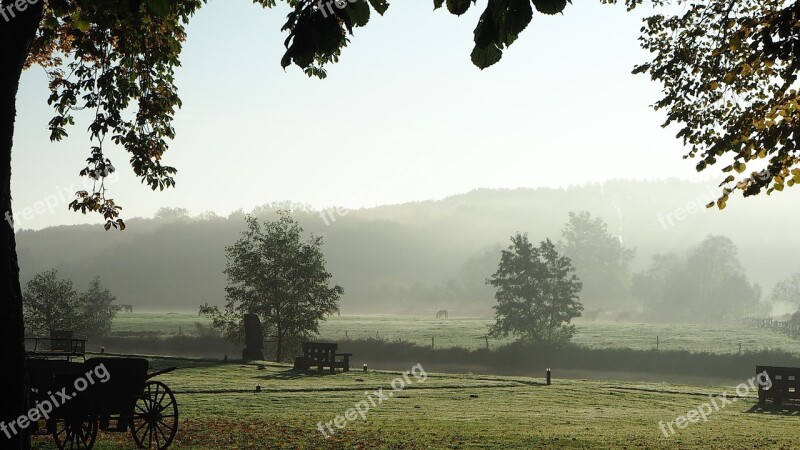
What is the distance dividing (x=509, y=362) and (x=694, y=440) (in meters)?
42.8

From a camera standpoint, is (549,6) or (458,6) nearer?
(549,6)

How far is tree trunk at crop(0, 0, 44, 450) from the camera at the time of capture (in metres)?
7.75

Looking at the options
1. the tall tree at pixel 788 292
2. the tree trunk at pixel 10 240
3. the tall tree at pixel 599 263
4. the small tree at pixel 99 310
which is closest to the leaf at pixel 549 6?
the tree trunk at pixel 10 240

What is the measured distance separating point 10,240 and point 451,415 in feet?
47.7

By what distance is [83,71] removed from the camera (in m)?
15.7

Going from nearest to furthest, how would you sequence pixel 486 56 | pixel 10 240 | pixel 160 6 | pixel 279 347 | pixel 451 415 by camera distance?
1. pixel 486 56
2. pixel 160 6
3. pixel 10 240
4. pixel 451 415
5. pixel 279 347

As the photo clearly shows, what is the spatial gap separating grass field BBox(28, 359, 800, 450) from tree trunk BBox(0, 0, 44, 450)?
6181 millimetres

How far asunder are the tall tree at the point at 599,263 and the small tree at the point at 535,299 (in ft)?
254

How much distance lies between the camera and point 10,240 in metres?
8.23

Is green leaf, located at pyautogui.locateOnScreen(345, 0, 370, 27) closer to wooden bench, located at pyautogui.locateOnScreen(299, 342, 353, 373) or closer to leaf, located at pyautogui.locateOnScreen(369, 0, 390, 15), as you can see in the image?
leaf, located at pyautogui.locateOnScreen(369, 0, 390, 15)

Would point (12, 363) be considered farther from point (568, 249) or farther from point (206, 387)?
point (568, 249)

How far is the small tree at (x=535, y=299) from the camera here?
203 ft

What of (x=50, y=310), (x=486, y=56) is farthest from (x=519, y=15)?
(x=50, y=310)

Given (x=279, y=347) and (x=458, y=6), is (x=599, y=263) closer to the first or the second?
(x=279, y=347)
